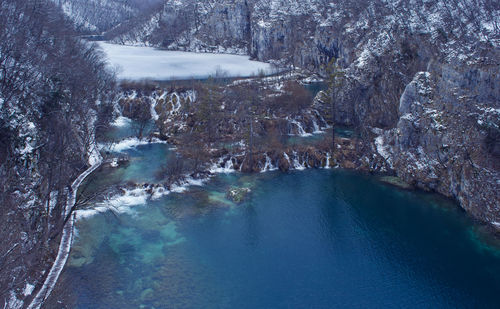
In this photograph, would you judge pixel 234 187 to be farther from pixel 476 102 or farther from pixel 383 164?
pixel 476 102

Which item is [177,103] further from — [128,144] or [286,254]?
[286,254]

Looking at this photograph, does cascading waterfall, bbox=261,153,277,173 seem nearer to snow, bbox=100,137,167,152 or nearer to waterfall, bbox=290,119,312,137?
waterfall, bbox=290,119,312,137

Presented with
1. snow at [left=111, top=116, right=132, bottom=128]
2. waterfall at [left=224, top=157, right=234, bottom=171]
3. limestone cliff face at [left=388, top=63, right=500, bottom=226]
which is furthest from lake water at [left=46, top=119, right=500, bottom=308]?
snow at [left=111, top=116, right=132, bottom=128]

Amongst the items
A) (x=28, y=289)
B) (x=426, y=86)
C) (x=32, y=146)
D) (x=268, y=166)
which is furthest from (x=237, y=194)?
(x=426, y=86)

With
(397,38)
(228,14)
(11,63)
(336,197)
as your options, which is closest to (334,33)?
(397,38)

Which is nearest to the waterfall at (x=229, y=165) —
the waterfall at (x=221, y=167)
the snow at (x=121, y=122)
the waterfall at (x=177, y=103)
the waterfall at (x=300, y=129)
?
the waterfall at (x=221, y=167)

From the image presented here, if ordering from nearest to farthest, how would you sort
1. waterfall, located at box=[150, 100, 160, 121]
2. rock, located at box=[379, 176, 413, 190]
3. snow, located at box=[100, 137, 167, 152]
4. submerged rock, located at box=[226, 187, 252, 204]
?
submerged rock, located at box=[226, 187, 252, 204], rock, located at box=[379, 176, 413, 190], snow, located at box=[100, 137, 167, 152], waterfall, located at box=[150, 100, 160, 121]
